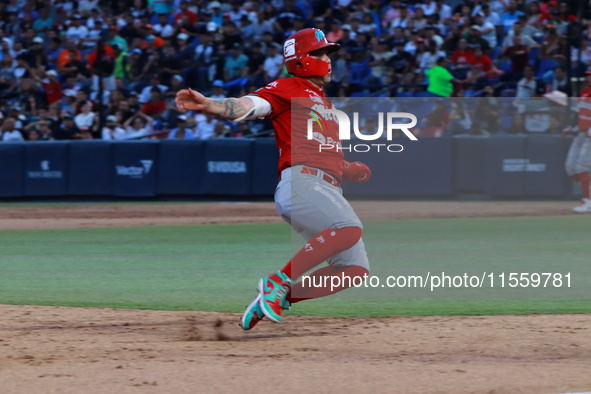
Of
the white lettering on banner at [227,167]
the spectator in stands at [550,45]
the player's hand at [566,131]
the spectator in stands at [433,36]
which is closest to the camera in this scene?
the player's hand at [566,131]

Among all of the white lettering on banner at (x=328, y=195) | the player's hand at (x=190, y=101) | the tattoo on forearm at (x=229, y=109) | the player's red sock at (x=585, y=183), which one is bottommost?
the player's red sock at (x=585, y=183)

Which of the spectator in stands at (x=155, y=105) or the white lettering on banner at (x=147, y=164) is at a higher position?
the spectator in stands at (x=155, y=105)

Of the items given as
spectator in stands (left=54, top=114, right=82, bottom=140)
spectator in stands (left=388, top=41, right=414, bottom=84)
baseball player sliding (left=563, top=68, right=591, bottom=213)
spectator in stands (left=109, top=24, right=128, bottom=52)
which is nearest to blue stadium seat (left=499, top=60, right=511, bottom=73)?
spectator in stands (left=388, top=41, right=414, bottom=84)

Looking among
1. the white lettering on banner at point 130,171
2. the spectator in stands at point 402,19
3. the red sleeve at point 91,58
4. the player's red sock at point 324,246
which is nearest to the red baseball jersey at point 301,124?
the player's red sock at point 324,246

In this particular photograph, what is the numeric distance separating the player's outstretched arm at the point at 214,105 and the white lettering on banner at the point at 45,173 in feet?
41.8

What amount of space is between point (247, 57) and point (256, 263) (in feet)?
31.7

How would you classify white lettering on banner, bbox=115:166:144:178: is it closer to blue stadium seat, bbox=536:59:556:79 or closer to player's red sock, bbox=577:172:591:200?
blue stadium seat, bbox=536:59:556:79

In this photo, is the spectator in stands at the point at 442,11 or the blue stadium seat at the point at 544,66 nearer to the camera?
the blue stadium seat at the point at 544,66

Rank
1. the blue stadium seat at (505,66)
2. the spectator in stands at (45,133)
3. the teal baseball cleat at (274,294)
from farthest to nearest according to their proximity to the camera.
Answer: the spectator in stands at (45,133), the blue stadium seat at (505,66), the teal baseball cleat at (274,294)

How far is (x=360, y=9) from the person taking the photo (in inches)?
719

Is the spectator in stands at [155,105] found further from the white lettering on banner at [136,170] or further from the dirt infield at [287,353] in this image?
the dirt infield at [287,353]

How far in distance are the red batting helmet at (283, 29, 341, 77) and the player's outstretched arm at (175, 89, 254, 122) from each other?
47cm

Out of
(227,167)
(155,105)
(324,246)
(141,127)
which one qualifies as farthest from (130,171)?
(324,246)

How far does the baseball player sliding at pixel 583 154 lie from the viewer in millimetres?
12898
